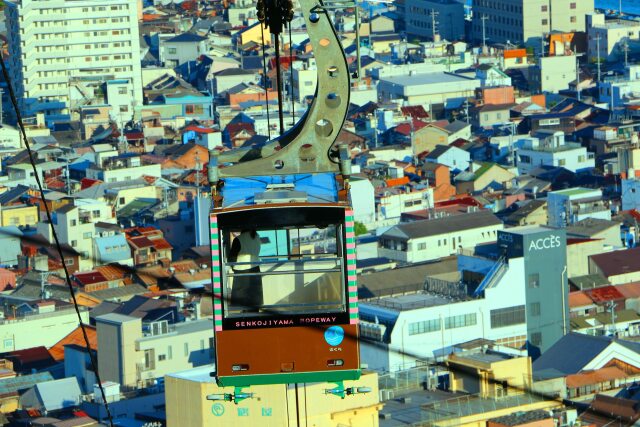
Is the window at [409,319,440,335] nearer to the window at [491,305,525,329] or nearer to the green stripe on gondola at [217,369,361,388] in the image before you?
the window at [491,305,525,329]

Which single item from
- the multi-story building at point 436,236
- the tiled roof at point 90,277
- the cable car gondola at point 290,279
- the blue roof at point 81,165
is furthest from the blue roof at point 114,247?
the cable car gondola at point 290,279

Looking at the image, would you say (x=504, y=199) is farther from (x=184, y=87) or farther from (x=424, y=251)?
(x=184, y=87)

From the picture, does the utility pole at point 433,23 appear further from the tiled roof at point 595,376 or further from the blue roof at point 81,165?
the tiled roof at point 595,376

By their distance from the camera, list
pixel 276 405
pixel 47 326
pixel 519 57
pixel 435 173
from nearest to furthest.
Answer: pixel 276 405, pixel 47 326, pixel 435 173, pixel 519 57

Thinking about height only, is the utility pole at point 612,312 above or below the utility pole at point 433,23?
below

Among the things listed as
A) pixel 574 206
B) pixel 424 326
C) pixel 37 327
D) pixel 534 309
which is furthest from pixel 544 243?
pixel 574 206

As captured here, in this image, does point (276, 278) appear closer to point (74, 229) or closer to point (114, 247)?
point (114, 247)

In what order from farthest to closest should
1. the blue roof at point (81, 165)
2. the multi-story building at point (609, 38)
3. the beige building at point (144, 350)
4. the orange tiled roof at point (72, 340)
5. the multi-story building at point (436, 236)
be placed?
the multi-story building at point (609, 38), the blue roof at point (81, 165), the multi-story building at point (436, 236), the orange tiled roof at point (72, 340), the beige building at point (144, 350)

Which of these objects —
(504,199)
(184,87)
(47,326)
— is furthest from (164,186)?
(184,87)

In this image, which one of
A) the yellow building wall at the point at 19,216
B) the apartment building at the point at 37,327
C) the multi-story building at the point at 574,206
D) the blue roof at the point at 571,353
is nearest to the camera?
the blue roof at the point at 571,353
